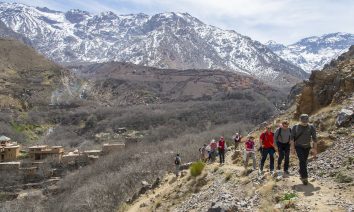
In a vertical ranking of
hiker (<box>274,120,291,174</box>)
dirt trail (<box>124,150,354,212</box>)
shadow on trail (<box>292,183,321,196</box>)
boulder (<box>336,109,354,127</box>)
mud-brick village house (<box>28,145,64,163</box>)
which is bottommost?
mud-brick village house (<box>28,145,64,163</box>)

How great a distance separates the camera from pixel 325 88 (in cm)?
3059

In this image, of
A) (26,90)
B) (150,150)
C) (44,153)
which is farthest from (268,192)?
(26,90)

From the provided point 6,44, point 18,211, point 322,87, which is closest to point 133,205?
point 322,87

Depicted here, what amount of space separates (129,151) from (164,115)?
2677 inches

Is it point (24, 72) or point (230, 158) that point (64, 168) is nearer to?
point (230, 158)

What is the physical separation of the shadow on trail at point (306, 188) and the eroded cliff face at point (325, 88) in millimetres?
11625

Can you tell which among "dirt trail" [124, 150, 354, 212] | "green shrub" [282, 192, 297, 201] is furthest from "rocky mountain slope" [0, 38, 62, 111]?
"green shrub" [282, 192, 297, 201]

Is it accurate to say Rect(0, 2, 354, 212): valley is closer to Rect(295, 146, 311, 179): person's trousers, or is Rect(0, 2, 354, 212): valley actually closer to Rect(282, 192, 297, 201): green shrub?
Rect(282, 192, 297, 201): green shrub

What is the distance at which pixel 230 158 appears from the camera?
1179 inches

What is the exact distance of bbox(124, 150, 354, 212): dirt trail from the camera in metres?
15.6

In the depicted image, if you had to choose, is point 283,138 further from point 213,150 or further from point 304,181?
point 213,150

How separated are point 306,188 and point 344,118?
25.2 ft

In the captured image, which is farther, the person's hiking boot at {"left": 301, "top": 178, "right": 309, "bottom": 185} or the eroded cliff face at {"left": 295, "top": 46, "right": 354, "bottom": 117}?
the eroded cliff face at {"left": 295, "top": 46, "right": 354, "bottom": 117}

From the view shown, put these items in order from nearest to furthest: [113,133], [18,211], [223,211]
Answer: [223,211]
[18,211]
[113,133]
